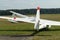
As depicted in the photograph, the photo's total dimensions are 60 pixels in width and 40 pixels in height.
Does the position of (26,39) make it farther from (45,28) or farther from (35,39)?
(45,28)

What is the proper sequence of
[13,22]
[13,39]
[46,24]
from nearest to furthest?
1. [13,39]
2. [46,24]
3. [13,22]

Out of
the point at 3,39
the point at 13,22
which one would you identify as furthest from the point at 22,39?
the point at 13,22

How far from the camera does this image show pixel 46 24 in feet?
113

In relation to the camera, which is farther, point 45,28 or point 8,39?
point 45,28

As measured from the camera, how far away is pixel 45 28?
36.0 meters

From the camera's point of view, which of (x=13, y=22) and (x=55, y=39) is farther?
(x=13, y=22)

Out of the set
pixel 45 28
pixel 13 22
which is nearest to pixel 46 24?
pixel 45 28

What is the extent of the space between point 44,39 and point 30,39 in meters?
1.45

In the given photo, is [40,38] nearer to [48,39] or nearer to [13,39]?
[48,39]

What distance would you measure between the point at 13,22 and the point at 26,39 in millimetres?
30139

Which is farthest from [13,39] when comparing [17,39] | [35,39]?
[35,39]

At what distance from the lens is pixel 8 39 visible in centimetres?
2528

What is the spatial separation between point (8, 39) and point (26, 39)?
184cm

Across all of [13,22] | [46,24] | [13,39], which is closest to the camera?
[13,39]
